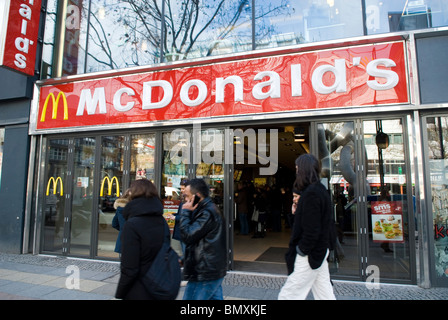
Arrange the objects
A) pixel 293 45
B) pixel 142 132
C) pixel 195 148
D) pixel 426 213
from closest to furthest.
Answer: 1. pixel 426 213
2. pixel 293 45
3. pixel 195 148
4. pixel 142 132

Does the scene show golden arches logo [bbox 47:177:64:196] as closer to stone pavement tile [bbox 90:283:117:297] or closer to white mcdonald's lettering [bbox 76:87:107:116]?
white mcdonald's lettering [bbox 76:87:107:116]

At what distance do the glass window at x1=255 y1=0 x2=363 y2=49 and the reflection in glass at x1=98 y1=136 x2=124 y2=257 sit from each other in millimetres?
4091

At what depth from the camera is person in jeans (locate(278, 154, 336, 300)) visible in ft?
9.52

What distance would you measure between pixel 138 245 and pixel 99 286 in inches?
134

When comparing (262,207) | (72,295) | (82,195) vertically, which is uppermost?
(82,195)

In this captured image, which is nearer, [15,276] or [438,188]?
[438,188]

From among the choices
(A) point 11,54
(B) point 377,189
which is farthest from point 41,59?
(B) point 377,189

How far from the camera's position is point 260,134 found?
774 centimetres

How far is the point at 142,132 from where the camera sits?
7.18 meters

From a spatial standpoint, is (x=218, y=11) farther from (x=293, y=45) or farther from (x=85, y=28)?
(x=85, y=28)

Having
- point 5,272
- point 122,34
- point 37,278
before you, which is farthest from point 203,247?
point 122,34

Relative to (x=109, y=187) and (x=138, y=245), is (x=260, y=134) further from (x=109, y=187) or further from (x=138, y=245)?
(x=138, y=245)

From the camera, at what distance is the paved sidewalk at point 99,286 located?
4742 mm

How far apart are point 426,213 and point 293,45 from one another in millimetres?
3888
